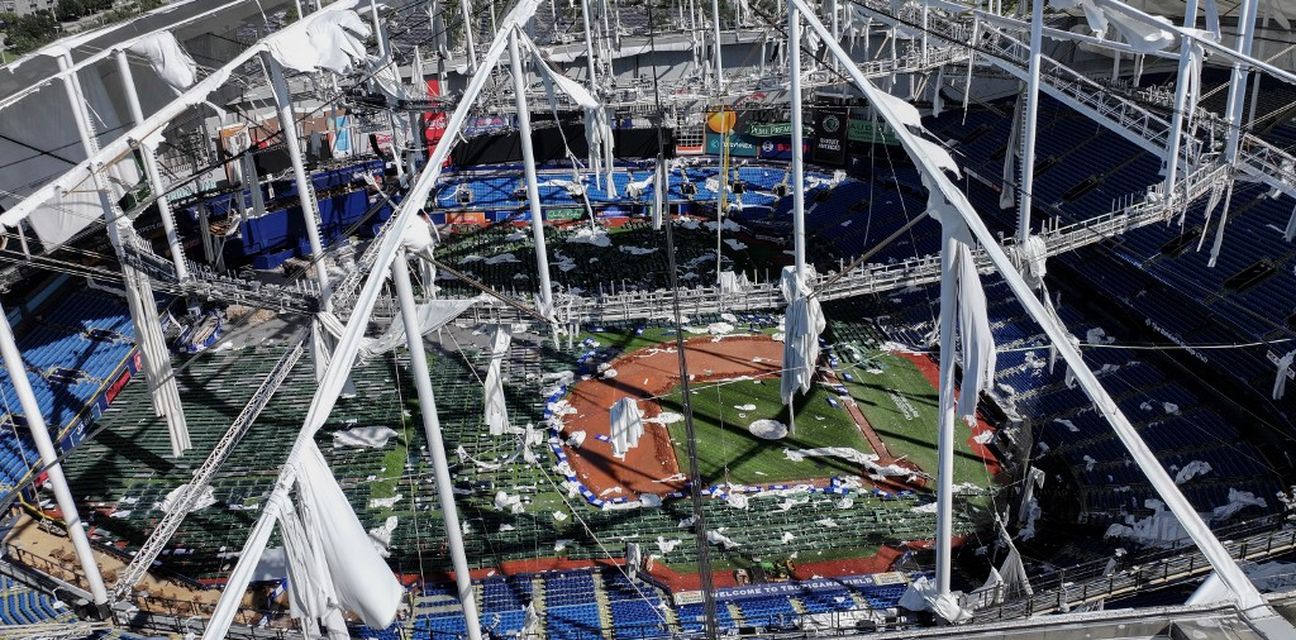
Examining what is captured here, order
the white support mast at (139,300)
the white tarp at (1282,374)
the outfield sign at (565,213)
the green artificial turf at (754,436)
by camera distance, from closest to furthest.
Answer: the white tarp at (1282,374) < the white support mast at (139,300) < the green artificial turf at (754,436) < the outfield sign at (565,213)

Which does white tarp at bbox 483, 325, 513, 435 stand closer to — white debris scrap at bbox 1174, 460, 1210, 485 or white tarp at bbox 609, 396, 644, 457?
white tarp at bbox 609, 396, 644, 457

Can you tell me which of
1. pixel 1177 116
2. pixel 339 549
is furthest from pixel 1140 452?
pixel 1177 116

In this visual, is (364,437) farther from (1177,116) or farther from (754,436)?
(1177,116)

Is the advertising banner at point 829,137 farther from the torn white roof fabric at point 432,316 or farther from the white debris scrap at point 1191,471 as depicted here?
the torn white roof fabric at point 432,316

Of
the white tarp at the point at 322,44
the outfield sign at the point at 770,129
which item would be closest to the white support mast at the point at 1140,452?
the white tarp at the point at 322,44

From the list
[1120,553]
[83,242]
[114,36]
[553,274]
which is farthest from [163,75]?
[1120,553]

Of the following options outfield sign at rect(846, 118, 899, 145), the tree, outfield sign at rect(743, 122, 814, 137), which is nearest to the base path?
outfield sign at rect(846, 118, 899, 145)
